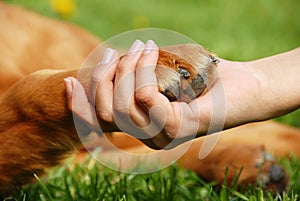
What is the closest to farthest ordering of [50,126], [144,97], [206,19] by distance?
[144,97] → [50,126] → [206,19]

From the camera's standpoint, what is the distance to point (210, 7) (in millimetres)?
6523

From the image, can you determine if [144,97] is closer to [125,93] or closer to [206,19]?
[125,93]

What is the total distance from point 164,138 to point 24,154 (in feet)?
1.79

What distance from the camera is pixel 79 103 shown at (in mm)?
1624

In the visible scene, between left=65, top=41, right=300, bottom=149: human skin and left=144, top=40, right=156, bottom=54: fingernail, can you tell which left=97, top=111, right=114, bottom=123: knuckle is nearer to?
left=65, top=41, right=300, bottom=149: human skin

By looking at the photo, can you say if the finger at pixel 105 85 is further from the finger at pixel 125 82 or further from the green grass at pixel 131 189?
the green grass at pixel 131 189

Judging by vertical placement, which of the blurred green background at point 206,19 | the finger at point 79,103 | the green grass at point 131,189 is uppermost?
the finger at point 79,103

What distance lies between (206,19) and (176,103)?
15.3 ft

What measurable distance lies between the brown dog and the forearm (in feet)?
0.76

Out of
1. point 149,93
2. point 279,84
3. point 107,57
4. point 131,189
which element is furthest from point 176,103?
point 131,189

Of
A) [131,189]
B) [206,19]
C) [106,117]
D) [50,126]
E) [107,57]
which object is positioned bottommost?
[206,19]

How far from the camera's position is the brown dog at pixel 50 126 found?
1798 millimetres

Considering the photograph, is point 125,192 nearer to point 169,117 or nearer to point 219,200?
point 219,200

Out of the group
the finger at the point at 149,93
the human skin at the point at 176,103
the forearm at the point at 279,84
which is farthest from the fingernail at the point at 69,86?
the forearm at the point at 279,84
